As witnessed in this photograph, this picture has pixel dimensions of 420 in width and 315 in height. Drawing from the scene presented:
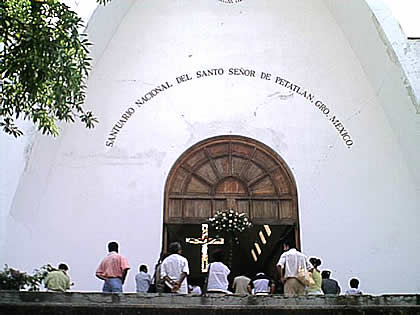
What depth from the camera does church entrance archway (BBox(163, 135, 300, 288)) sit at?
956 centimetres

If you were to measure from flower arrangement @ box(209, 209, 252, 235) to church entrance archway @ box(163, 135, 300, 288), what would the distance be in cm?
29

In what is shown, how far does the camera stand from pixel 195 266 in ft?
35.7

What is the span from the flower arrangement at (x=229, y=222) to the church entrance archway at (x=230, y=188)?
29 cm

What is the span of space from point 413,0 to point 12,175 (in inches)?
274

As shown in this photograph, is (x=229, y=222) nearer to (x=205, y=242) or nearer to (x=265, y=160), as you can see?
(x=205, y=242)

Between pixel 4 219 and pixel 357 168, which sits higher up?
pixel 357 168

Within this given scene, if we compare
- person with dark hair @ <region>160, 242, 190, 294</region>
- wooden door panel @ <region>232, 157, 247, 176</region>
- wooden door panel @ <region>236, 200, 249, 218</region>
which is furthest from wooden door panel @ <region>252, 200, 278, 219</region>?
person with dark hair @ <region>160, 242, 190, 294</region>

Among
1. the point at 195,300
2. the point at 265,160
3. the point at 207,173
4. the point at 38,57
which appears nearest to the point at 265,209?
the point at 265,160

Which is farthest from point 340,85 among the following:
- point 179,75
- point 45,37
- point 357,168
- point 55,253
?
point 45,37

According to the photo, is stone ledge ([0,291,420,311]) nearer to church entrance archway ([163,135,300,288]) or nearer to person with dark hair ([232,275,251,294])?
person with dark hair ([232,275,251,294])

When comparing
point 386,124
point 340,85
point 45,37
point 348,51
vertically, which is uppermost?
point 348,51

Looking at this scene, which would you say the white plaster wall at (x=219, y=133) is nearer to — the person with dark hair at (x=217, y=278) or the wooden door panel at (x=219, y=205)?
the wooden door panel at (x=219, y=205)

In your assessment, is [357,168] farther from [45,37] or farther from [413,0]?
[45,37]

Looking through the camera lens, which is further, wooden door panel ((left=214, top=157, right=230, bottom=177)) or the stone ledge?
wooden door panel ((left=214, top=157, right=230, bottom=177))
